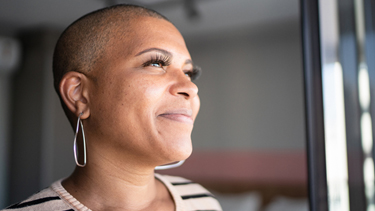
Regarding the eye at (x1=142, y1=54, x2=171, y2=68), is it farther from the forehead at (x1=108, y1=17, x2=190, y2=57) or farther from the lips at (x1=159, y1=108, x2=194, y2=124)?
the lips at (x1=159, y1=108, x2=194, y2=124)

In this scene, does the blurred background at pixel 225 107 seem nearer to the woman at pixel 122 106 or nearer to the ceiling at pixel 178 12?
the ceiling at pixel 178 12

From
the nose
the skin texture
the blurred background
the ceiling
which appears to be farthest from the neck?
the blurred background

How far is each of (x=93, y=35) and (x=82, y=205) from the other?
42 centimetres

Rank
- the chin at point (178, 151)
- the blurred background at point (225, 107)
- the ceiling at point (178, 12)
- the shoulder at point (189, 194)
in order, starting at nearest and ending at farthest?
the chin at point (178, 151), the shoulder at point (189, 194), the ceiling at point (178, 12), the blurred background at point (225, 107)

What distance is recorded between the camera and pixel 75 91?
758 mm

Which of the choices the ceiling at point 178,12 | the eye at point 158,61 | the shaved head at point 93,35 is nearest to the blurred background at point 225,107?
the ceiling at point 178,12

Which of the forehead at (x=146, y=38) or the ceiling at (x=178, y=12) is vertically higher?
the ceiling at (x=178, y=12)

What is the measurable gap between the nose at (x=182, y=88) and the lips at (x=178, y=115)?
0.04 meters

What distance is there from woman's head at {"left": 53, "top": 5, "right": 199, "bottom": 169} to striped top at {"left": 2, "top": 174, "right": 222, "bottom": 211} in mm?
127

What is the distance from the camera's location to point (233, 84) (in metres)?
2.96

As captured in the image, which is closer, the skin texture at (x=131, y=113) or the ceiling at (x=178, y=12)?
the skin texture at (x=131, y=113)

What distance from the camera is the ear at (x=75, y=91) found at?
75 cm

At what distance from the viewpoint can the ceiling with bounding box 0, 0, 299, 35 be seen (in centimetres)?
143

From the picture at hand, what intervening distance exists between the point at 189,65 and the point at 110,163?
329mm
